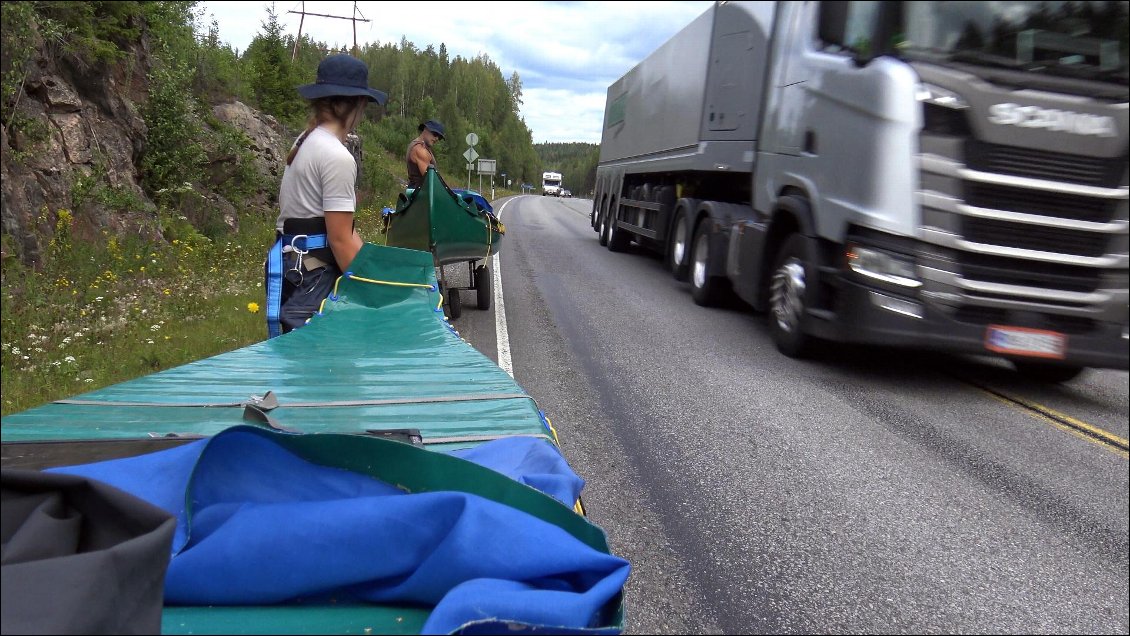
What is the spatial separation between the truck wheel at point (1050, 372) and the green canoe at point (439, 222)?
5.62 m

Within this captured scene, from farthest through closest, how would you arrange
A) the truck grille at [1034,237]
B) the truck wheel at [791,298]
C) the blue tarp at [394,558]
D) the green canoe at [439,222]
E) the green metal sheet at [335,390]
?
the green canoe at [439,222] → the truck wheel at [791,298] → the truck grille at [1034,237] → the green metal sheet at [335,390] → the blue tarp at [394,558]

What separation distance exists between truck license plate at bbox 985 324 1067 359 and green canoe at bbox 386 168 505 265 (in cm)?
502

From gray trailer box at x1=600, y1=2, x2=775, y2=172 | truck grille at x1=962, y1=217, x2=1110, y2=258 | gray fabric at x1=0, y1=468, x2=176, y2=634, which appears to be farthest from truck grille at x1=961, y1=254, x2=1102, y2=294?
gray fabric at x1=0, y1=468, x2=176, y2=634

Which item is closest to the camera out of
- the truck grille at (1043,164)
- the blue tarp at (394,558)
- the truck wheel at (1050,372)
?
the blue tarp at (394,558)

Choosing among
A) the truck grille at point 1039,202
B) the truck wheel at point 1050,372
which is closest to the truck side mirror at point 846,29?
the truck grille at point 1039,202

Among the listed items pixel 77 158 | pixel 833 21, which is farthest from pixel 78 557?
pixel 77 158

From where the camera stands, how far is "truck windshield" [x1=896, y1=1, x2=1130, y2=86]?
21.4 ft

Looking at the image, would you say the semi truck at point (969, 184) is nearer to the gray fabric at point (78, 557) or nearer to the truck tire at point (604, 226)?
the gray fabric at point (78, 557)

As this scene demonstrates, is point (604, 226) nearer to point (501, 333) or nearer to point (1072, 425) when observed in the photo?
point (501, 333)

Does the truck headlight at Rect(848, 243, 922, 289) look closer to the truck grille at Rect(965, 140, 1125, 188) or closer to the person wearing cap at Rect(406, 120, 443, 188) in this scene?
the truck grille at Rect(965, 140, 1125, 188)

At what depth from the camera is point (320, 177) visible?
13.2ft

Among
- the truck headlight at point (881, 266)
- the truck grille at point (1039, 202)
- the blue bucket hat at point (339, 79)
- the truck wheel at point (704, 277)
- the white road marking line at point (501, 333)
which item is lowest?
the white road marking line at point (501, 333)

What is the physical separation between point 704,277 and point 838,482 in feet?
20.7

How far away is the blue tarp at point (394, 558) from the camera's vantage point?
5.20 ft
